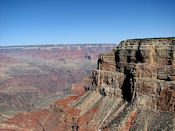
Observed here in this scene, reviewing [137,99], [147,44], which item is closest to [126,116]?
[137,99]

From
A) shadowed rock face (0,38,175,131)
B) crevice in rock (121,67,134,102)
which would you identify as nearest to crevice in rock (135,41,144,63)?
shadowed rock face (0,38,175,131)

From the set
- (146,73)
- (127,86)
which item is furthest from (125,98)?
(146,73)

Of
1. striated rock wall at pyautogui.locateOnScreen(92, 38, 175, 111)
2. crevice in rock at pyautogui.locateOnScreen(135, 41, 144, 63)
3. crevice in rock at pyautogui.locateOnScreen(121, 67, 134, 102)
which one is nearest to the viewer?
striated rock wall at pyautogui.locateOnScreen(92, 38, 175, 111)

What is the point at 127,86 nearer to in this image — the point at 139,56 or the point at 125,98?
the point at 125,98

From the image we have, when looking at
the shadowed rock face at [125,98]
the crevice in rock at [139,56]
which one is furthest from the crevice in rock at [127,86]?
the crevice in rock at [139,56]

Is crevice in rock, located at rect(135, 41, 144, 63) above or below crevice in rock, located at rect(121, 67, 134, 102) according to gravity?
above

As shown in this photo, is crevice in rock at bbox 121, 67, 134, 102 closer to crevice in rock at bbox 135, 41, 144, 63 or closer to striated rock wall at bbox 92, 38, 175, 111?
striated rock wall at bbox 92, 38, 175, 111

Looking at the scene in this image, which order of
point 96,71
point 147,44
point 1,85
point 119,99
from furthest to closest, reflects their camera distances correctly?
point 1,85 → point 96,71 → point 119,99 → point 147,44

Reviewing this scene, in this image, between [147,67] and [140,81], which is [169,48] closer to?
[147,67]
